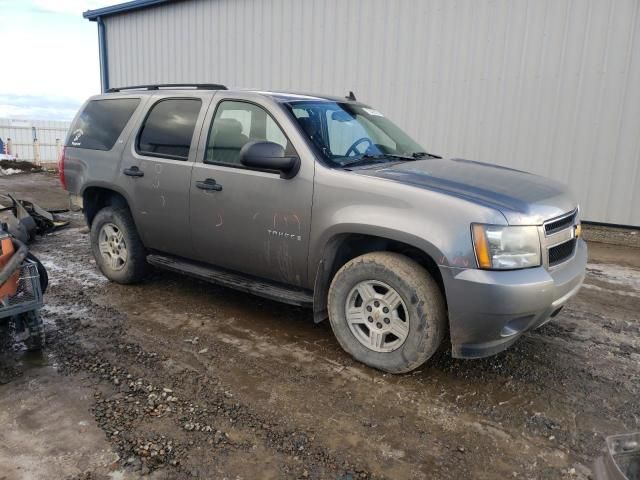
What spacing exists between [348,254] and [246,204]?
2.95ft

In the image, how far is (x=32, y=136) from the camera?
22.5 m

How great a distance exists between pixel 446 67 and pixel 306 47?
3081 millimetres

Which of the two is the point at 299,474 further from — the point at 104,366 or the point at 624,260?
the point at 624,260

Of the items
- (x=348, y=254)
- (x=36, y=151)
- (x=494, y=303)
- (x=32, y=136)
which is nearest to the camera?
(x=494, y=303)


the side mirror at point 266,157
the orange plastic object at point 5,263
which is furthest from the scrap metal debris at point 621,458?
the orange plastic object at point 5,263

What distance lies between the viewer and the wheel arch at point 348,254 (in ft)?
11.2

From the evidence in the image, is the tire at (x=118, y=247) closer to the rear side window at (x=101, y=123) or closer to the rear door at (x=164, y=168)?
the rear door at (x=164, y=168)

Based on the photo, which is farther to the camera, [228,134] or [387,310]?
[228,134]

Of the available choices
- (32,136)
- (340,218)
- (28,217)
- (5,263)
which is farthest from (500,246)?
(32,136)

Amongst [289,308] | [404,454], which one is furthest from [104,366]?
[404,454]

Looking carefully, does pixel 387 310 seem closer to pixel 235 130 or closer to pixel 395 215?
pixel 395 215

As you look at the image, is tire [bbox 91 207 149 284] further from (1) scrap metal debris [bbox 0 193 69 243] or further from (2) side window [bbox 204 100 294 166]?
(1) scrap metal debris [bbox 0 193 69 243]

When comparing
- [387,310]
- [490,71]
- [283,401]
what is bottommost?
[283,401]

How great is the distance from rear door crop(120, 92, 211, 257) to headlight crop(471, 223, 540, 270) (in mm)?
2509
